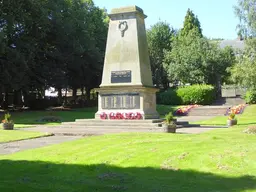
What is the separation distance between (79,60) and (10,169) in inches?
1412

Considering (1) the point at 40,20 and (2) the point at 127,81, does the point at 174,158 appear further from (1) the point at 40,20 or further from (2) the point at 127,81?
(1) the point at 40,20

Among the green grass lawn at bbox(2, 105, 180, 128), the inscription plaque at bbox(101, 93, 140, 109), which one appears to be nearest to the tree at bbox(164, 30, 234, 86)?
the green grass lawn at bbox(2, 105, 180, 128)

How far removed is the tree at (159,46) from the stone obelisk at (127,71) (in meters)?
32.3

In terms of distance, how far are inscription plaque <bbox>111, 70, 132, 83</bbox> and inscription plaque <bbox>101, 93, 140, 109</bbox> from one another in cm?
91

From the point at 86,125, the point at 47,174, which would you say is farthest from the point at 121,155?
the point at 86,125

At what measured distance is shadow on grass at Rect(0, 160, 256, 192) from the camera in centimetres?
707

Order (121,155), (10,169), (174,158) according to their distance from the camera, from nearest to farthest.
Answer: (10,169)
(174,158)
(121,155)

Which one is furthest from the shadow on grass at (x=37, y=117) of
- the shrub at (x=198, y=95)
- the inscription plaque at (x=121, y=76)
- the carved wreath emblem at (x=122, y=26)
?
the shrub at (x=198, y=95)

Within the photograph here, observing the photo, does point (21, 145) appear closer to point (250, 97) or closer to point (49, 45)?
point (49, 45)

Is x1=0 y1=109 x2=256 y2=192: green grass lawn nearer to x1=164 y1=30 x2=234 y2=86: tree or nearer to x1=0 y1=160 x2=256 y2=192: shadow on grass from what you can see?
x1=0 y1=160 x2=256 y2=192: shadow on grass

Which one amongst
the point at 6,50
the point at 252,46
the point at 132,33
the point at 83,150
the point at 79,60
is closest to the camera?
the point at 83,150

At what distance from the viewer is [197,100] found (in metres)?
45.1

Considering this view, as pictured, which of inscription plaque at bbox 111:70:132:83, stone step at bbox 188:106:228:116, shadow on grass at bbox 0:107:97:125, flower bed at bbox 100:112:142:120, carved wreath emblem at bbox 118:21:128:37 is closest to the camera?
flower bed at bbox 100:112:142:120

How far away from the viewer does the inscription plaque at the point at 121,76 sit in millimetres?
22844
